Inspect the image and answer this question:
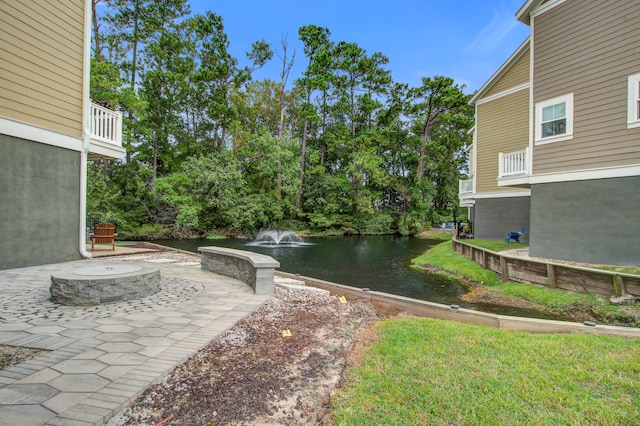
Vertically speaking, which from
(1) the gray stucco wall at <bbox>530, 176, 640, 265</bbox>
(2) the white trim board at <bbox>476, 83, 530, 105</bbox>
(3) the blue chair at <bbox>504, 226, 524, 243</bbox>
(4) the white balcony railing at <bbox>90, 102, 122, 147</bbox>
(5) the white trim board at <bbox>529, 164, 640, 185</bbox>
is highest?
(2) the white trim board at <bbox>476, 83, 530, 105</bbox>

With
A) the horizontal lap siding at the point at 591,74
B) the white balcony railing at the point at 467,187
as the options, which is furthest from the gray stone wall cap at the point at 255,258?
the white balcony railing at the point at 467,187

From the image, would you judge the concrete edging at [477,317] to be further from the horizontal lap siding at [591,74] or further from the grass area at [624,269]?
the horizontal lap siding at [591,74]

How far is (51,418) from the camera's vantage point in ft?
6.35

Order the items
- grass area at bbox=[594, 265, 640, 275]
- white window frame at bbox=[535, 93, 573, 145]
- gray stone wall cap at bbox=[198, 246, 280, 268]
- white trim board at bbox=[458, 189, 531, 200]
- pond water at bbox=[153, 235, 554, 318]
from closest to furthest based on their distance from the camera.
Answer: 1. gray stone wall cap at bbox=[198, 246, 280, 268]
2. grass area at bbox=[594, 265, 640, 275]
3. pond water at bbox=[153, 235, 554, 318]
4. white window frame at bbox=[535, 93, 573, 145]
5. white trim board at bbox=[458, 189, 531, 200]

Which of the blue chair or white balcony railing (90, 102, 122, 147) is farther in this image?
the blue chair

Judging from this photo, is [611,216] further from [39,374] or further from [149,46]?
[149,46]

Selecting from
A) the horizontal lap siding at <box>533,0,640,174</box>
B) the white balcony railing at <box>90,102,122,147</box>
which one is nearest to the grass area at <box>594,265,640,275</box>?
the horizontal lap siding at <box>533,0,640,174</box>

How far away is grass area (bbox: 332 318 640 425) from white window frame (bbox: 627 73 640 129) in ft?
20.1

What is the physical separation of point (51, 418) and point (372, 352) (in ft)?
8.28

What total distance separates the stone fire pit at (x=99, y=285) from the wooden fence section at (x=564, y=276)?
316 inches

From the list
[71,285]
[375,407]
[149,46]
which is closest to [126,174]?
[149,46]

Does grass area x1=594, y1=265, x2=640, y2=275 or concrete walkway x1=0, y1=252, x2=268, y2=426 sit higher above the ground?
grass area x1=594, y1=265, x2=640, y2=275

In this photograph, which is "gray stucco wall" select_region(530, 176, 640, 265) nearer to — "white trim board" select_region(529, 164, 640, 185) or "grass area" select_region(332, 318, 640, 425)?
"white trim board" select_region(529, 164, 640, 185)

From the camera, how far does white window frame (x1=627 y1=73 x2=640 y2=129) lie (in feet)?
23.9
